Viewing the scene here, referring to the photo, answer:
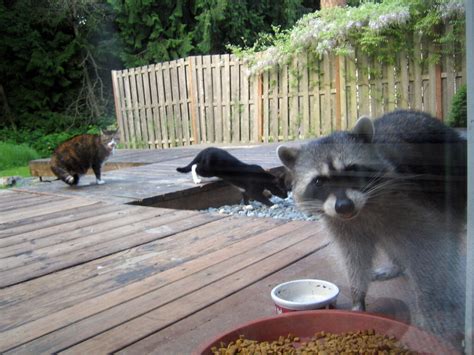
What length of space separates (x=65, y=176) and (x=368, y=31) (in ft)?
9.15

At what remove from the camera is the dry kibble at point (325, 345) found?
74cm

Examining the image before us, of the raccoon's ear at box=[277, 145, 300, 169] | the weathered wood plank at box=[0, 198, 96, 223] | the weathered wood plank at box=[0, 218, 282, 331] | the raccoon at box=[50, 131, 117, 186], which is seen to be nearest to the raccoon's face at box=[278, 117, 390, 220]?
the raccoon's ear at box=[277, 145, 300, 169]

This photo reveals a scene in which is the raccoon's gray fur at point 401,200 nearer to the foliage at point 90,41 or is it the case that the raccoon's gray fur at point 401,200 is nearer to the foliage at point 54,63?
the foliage at point 90,41

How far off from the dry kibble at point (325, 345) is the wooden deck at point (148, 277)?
0.39ft

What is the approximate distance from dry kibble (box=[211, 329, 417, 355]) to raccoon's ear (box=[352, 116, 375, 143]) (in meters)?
0.38

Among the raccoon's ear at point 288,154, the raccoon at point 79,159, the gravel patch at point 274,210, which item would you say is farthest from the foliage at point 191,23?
the raccoon at point 79,159

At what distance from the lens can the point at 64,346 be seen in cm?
94

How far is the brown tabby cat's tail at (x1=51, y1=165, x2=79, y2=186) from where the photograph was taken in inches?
124

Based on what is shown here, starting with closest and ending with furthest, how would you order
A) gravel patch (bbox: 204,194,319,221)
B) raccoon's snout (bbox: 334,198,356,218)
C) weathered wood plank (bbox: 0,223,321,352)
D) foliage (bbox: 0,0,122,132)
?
raccoon's snout (bbox: 334,198,356,218) < weathered wood plank (bbox: 0,223,321,352) < foliage (bbox: 0,0,122,132) < gravel patch (bbox: 204,194,319,221)

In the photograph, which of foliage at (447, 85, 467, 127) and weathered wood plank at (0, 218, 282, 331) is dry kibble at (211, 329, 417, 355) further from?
weathered wood plank at (0, 218, 282, 331)

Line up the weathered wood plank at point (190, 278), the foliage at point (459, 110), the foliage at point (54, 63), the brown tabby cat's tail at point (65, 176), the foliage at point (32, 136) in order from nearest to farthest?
the foliage at point (459, 110) → the weathered wood plank at point (190, 278) → the foliage at point (54, 63) → the foliage at point (32, 136) → the brown tabby cat's tail at point (65, 176)

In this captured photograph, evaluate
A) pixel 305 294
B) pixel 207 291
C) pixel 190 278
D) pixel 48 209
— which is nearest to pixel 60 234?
pixel 48 209

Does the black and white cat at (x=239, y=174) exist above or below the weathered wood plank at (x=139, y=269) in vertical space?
above

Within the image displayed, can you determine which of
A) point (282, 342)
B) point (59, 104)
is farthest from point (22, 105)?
point (282, 342)
